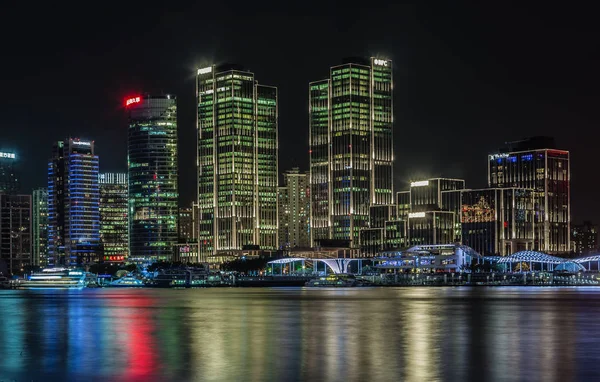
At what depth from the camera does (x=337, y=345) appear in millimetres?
64625

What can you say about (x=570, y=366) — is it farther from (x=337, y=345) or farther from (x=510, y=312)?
(x=510, y=312)

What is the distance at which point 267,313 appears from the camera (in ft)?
354

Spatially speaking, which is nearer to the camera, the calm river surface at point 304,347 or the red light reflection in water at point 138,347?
the calm river surface at point 304,347

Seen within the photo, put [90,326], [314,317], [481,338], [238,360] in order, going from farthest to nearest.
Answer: [314,317], [90,326], [481,338], [238,360]

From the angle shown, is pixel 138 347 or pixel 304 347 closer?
pixel 304 347

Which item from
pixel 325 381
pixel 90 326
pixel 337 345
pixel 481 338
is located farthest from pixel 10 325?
pixel 325 381

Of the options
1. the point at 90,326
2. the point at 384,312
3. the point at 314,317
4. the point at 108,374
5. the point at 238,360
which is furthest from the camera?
the point at 384,312

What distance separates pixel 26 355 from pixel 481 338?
32.1m

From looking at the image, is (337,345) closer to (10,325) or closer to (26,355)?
(26,355)

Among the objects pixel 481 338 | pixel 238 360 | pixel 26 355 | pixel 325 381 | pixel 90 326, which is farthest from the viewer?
pixel 90 326

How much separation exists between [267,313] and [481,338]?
40532mm

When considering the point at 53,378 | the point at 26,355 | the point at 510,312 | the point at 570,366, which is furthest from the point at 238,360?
the point at 510,312

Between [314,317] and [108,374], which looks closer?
[108,374]

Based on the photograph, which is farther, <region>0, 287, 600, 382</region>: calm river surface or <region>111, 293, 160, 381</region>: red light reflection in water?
<region>111, 293, 160, 381</region>: red light reflection in water
